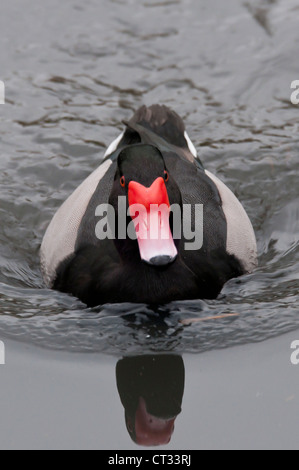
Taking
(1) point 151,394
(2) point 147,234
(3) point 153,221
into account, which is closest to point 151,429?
(1) point 151,394

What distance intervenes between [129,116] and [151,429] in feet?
16.0

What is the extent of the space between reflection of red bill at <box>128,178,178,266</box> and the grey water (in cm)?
88

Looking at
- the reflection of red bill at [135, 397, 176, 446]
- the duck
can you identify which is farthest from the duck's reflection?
the duck

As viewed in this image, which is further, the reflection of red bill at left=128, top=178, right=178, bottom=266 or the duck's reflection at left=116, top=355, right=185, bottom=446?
the reflection of red bill at left=128, top=178, right=178, bottom=266

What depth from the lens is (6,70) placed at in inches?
404

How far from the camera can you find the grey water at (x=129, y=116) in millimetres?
6539

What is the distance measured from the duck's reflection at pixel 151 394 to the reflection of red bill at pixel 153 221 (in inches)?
35.1

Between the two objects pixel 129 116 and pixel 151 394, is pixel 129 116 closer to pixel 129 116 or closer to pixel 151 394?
pixel 129 116

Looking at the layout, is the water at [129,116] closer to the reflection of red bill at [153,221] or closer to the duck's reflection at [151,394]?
the duck's reflection at [151,394]

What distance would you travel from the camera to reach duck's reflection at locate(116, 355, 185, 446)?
5.55 metres

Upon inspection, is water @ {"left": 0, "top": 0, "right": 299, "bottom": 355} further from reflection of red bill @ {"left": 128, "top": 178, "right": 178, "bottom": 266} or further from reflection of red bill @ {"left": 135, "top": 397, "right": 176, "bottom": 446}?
reflection of red bill @ {"left": 128, "top": 178, "right": 178, "bottom": 266}

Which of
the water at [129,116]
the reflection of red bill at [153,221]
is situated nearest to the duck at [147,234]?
the reflection of red bill at [153,221]

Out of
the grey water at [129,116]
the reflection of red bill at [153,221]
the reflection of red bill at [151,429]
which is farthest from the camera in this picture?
the grey water at [129,116]

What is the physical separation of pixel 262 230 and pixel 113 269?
207 centimetres
